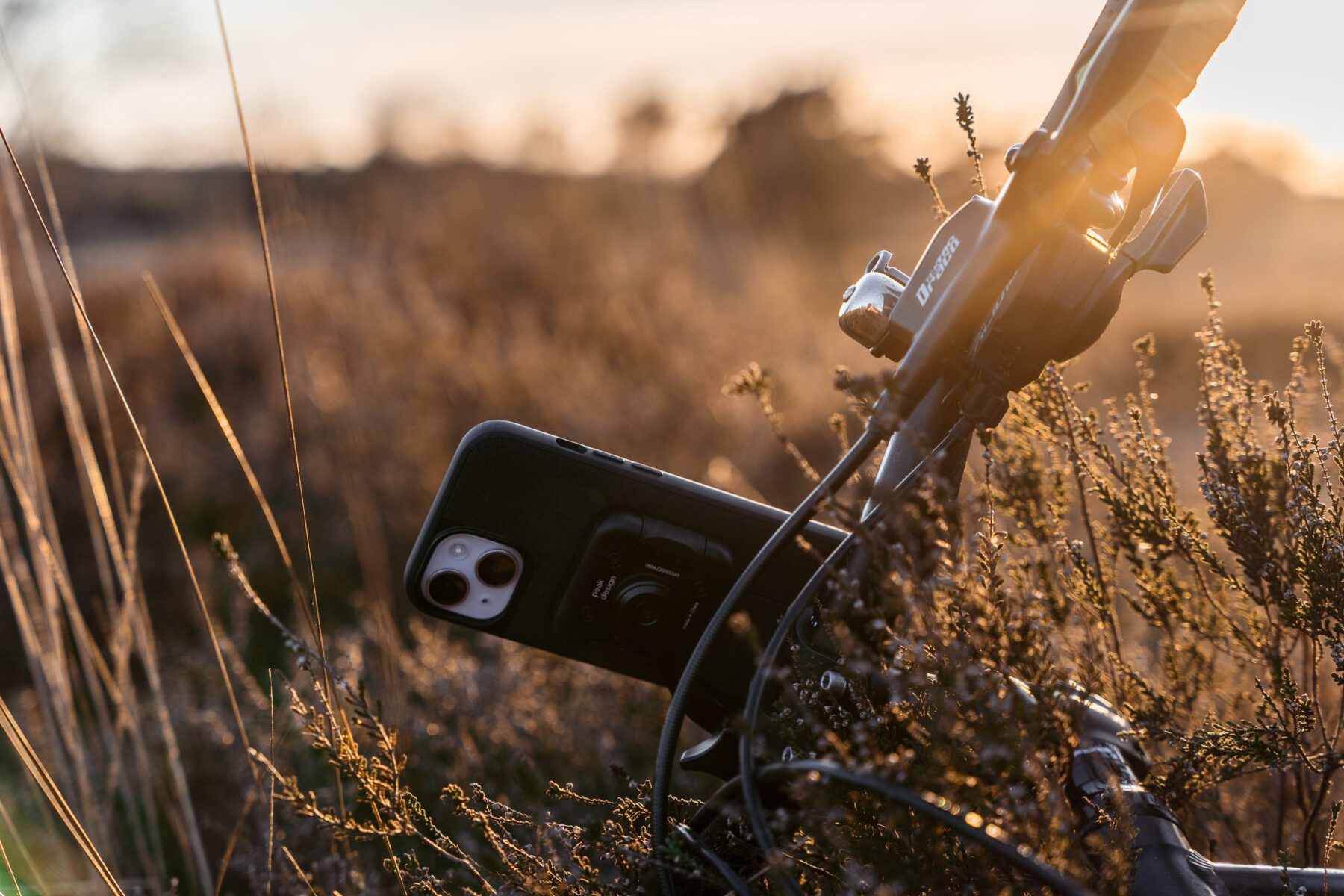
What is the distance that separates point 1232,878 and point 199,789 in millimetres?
3070

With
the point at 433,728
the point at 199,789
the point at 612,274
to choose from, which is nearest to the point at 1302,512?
the point at 433,728

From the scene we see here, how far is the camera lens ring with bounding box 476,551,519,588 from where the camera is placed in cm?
132

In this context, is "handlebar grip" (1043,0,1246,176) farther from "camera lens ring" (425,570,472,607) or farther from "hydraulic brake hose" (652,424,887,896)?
"camera lens ring" (425,570,472,607)

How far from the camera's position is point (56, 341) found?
1.98 meters

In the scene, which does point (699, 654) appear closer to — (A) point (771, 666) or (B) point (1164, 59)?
(A) point (771, 666)

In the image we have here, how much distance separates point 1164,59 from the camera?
0.86 meters

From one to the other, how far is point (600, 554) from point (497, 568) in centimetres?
15

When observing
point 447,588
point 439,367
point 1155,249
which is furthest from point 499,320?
point 1155,249

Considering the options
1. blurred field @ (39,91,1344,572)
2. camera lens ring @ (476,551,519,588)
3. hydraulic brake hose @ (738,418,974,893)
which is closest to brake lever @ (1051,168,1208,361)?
hydraulic brake hose @ (738,418,974,893)

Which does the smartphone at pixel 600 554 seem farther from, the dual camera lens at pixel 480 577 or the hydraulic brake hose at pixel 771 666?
the hydraulic brake hose at pixel 771 666

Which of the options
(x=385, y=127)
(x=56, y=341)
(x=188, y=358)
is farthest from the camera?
(x=385, y=127)

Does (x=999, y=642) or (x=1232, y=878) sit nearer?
(x=999, y=642)

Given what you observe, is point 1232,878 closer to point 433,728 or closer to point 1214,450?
point 1214,450

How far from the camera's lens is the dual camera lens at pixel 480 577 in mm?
1326
